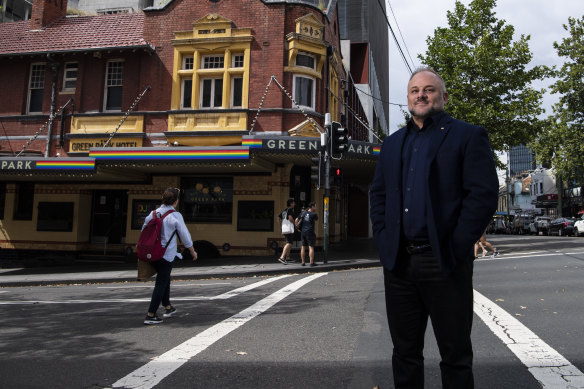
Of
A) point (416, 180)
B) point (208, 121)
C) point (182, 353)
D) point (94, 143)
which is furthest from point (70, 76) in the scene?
point (416, 180)

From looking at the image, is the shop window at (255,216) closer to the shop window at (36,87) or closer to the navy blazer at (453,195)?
the shop window at (36,87)

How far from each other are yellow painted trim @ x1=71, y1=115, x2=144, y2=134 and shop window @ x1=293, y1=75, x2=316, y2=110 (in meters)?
6.04

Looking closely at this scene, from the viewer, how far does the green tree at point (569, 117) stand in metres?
33.5

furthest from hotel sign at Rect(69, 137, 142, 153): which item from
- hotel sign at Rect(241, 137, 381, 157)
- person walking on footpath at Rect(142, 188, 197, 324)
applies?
person walking on footpath at Rect(142, 188, 197, 324)

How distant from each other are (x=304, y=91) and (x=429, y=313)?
14.8 metres

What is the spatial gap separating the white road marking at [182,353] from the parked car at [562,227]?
31.0 metres

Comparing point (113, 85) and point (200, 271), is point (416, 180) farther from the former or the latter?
point (113, 85)

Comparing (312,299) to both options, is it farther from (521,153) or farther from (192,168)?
(521,153)

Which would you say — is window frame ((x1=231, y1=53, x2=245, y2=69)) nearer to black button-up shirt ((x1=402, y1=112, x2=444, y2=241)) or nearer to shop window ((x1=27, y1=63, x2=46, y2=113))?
shop window ((x1=27, y1=63, x2=46, y2=113))

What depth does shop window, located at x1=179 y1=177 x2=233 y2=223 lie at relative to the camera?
16.5 m

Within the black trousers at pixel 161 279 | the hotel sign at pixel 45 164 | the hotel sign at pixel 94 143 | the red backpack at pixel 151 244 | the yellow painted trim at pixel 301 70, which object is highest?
the yellow painted trim at pixel 301 70

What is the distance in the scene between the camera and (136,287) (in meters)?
9.79

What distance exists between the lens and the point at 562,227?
31484mm

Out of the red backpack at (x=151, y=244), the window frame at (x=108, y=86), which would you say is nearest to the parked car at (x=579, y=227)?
the window frame at (x=108, y=86)
